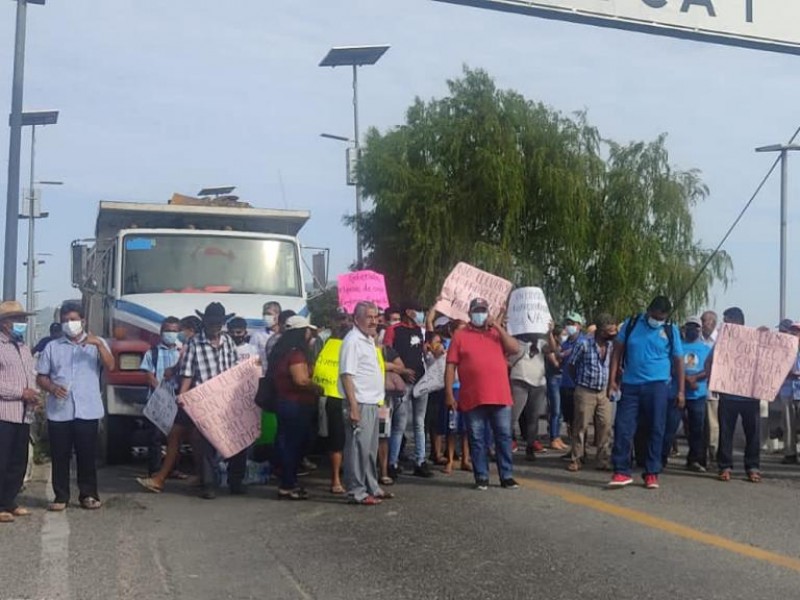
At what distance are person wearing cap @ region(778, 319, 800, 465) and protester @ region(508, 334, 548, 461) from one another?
2.75 metres

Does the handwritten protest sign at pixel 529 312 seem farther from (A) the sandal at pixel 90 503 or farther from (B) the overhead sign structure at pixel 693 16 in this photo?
(A) the sandal at pixel 90 503

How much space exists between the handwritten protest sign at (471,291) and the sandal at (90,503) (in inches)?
182

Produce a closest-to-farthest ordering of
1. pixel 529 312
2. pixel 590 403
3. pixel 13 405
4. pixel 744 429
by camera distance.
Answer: pixel 13 405, pixel 744 429, pixel 590 403, pixel 529 312

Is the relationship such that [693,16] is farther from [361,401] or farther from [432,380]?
[361,401]

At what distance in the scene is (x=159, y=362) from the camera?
1320 centimetres

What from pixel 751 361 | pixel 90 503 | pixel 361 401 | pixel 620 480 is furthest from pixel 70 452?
pixel 751 361

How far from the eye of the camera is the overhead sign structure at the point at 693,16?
10891 mm

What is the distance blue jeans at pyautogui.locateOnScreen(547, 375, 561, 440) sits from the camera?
1634cm

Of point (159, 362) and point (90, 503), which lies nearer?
point (90, 503)

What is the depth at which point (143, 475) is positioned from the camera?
13570mm

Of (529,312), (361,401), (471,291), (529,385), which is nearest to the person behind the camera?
(361,401)

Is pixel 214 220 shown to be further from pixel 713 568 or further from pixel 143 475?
pixel 713 568

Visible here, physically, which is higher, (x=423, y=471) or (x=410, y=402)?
(x=410, y=402)

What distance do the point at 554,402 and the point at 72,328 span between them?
7736 mm
